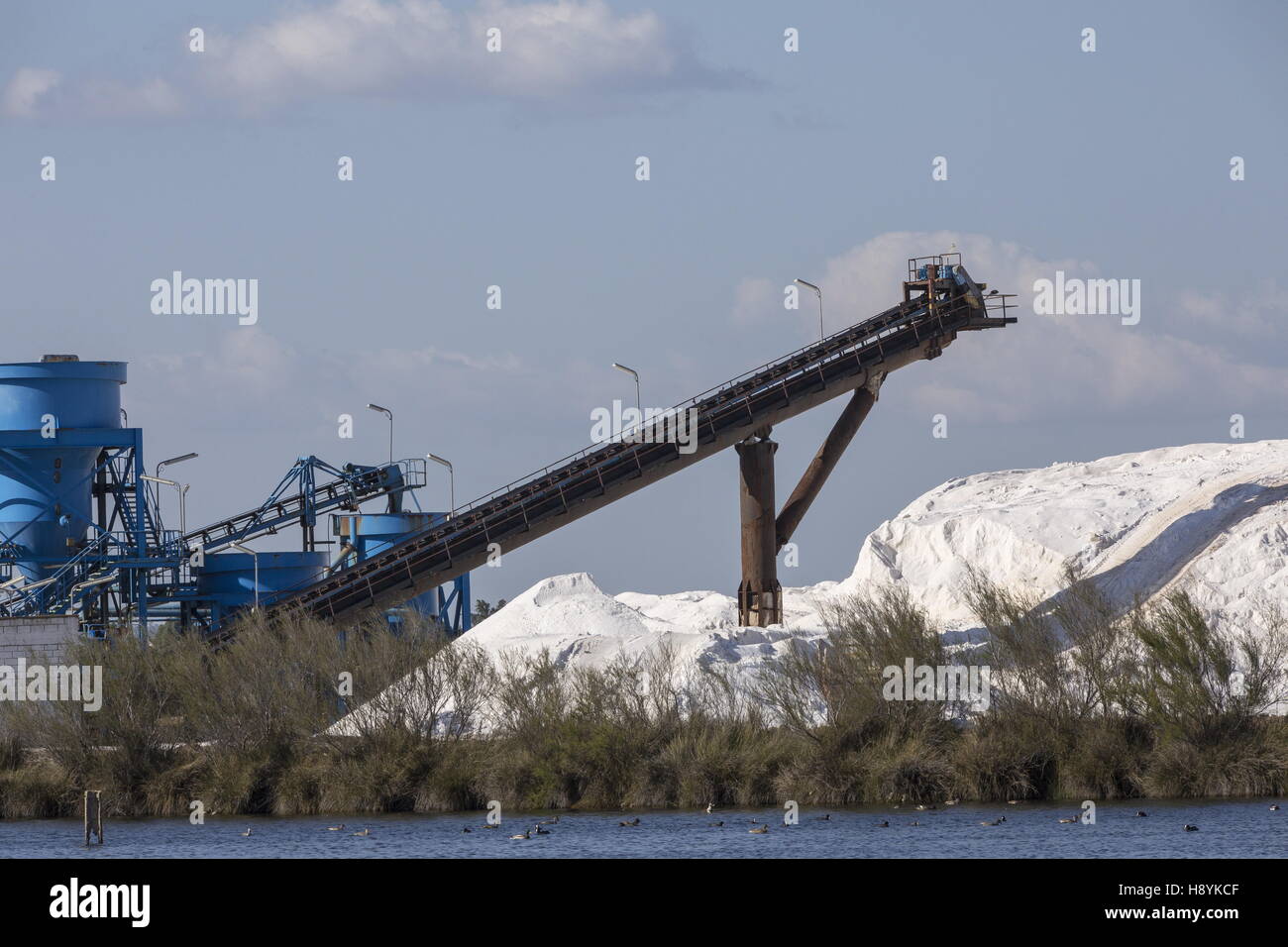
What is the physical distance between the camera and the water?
33.8 meters

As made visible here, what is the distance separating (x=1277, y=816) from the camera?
3672 centimetres

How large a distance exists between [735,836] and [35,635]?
22907 millimetres

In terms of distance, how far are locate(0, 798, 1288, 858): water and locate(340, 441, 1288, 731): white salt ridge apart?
7.75 metres

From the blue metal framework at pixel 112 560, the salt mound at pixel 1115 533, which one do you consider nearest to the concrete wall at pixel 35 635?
the blue metal framework at pixel 112 560

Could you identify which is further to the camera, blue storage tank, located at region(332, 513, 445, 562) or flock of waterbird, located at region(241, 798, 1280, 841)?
blue storage tank, located at region(332, 513, 445, 562)

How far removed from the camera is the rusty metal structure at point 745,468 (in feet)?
172

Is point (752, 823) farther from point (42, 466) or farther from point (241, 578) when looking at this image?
point (42, 466)

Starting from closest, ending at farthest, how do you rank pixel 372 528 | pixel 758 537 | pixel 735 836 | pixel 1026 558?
pixel 735 836
pixel 758 537
pixel 1026 558
pixel 372 528

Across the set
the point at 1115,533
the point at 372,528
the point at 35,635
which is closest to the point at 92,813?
the point at 35,635

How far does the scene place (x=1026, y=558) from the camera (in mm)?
57688

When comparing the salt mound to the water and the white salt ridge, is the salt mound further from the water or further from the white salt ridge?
the water

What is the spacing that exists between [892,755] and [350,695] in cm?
1223

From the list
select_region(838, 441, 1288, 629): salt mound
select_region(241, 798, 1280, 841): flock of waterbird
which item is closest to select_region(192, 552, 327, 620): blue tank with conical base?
select_region(241, 798, 1280, 841): flock of waterbird
